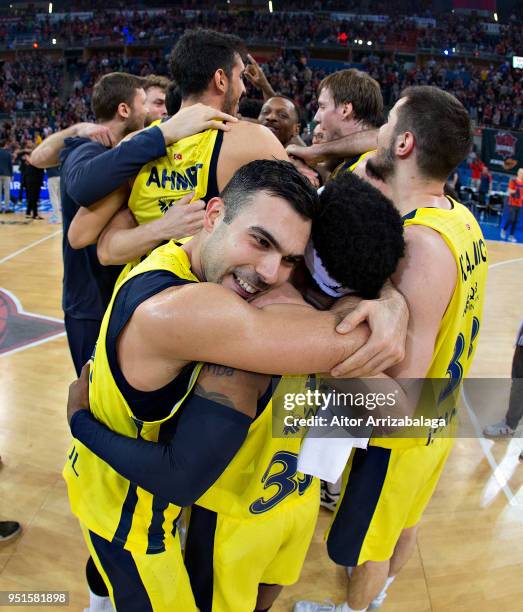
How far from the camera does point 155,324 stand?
1425mm

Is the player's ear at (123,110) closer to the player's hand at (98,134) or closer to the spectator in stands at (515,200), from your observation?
the player's hand at (98,134)

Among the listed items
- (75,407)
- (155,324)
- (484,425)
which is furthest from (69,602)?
(484,425)

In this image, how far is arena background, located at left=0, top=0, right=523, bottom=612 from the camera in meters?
3.07

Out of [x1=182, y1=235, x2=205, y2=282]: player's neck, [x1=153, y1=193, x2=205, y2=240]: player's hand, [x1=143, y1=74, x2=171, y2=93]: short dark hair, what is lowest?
[x1=153, y1=193, x2=205, y2=240]: player's hand

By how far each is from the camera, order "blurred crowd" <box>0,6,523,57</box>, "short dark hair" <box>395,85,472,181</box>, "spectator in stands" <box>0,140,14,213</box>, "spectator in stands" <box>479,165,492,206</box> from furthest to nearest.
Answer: "blurred crowd" <box>0,6,523,57</box> < "spectator in stands" <box>479,165,492,206</box> < "spectator in stands" <box>0,140,14,213</box> < "short dark hair" <box>395,85,472,181</box>

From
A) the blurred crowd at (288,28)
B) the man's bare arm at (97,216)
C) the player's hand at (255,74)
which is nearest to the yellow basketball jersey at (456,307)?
the man's bare arm at (97,216)

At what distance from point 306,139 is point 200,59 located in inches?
404

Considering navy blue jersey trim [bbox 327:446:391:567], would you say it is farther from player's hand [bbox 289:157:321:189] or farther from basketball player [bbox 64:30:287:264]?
player's hand [bbox 289:157:321:189]

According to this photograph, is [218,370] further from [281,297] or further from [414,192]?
[414,192]

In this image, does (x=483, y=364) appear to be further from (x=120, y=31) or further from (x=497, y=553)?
Result: (x=120, y=31)

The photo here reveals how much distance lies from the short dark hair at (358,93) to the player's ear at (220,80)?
0.79 m

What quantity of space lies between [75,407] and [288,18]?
3431 cm

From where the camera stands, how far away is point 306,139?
12.3 m

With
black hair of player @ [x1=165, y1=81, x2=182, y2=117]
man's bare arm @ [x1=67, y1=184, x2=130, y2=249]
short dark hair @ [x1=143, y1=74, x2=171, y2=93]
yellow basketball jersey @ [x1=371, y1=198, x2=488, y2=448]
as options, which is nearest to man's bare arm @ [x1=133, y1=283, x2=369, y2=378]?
yellow basketball jersey @ [x1=371, y1=198, x2=488, y2=448]
